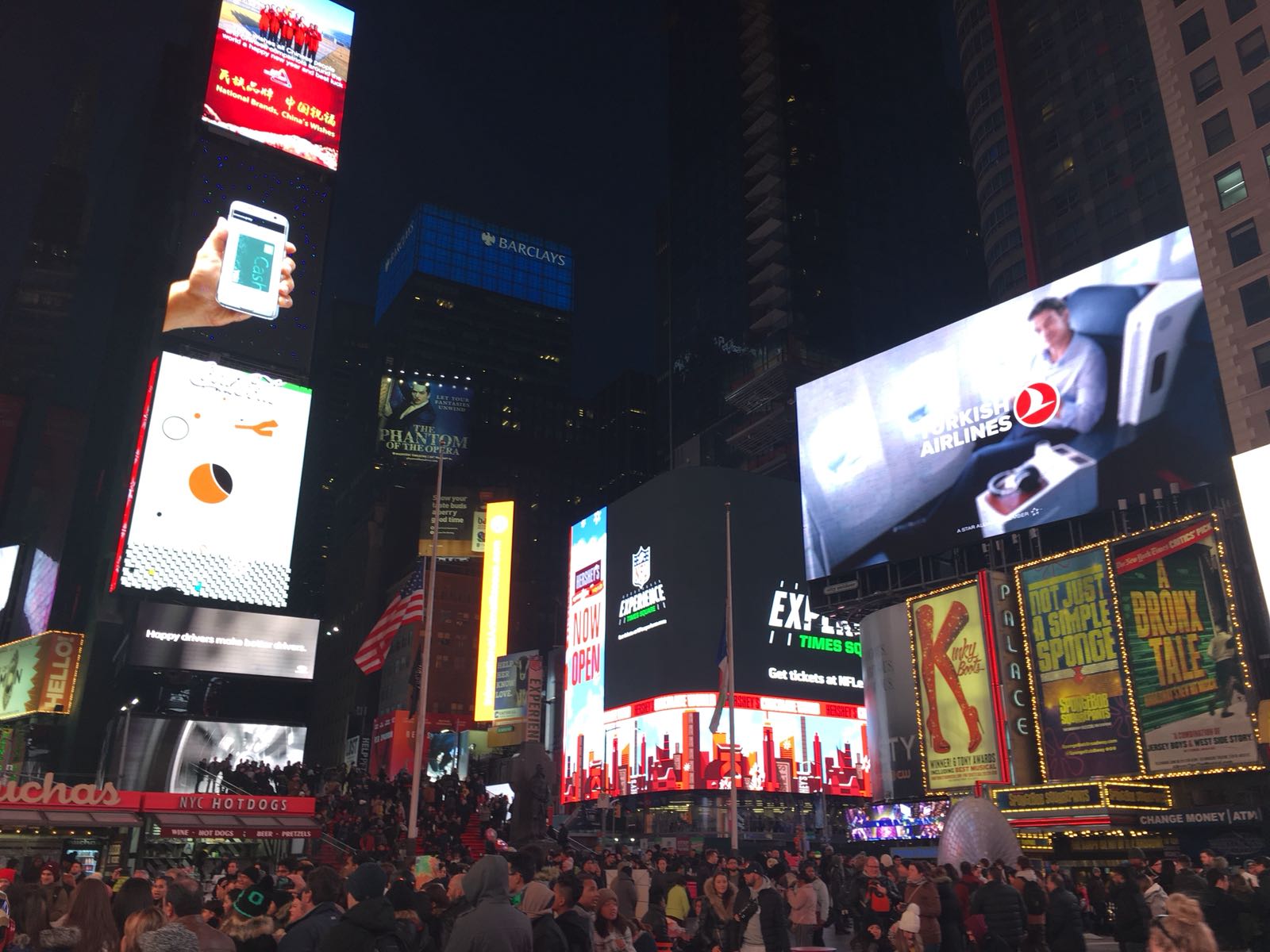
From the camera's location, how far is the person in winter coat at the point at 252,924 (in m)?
7.39

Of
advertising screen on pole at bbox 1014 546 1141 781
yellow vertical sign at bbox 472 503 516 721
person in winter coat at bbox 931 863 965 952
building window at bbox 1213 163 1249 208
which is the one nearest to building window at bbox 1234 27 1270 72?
building window at bbox 1213 163 1249 208

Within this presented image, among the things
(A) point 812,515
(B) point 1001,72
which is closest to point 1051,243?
(B) point 1001,72

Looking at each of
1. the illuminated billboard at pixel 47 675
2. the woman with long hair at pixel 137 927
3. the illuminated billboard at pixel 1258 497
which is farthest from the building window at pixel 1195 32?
the illuminated billboard at pixel 47 675

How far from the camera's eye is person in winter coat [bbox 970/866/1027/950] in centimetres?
1236

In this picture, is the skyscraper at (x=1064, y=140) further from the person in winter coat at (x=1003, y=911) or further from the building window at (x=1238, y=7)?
the person in winter coat at (x=1003, y=911)

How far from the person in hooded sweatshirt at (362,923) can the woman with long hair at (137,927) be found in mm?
1163

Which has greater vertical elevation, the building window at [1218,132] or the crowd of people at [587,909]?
the building window at [1218,132]

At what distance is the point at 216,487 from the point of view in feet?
154

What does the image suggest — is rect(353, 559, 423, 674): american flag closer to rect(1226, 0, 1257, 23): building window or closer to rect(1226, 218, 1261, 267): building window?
rect(1226, 218, 1261, 267): building window

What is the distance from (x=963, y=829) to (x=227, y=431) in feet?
125

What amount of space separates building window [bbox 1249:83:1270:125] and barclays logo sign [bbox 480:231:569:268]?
137 metres

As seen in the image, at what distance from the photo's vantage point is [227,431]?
1885 inches

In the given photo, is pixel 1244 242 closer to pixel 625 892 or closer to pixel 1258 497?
pixel 1258 497

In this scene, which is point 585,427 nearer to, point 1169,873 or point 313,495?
point 313,495
